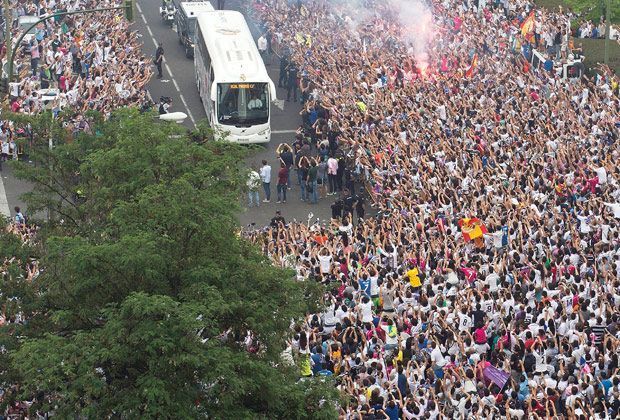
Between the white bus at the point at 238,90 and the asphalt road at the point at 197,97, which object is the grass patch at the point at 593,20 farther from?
the white bus at the point at 238,90

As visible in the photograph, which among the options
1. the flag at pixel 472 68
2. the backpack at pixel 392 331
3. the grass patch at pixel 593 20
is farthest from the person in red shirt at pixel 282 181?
the backpack at pixel 392 331

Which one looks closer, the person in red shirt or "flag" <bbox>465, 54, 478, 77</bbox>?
the person in red shirt

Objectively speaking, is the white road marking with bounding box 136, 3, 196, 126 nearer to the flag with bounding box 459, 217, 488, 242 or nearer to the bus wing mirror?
the bus wing mirror

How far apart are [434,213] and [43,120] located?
9109mm

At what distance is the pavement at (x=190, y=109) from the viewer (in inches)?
1388

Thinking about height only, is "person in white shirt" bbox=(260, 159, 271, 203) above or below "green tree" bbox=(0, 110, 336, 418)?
below

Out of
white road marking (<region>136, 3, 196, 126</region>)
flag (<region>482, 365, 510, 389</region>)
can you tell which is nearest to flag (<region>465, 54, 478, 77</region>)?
white road marking (<region>136, 3, 196, 126</region>)

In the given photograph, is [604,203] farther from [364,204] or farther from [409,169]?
[364,204]

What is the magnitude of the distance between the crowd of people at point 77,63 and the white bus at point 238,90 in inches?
84.0

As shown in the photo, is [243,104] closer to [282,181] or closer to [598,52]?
[282,181]

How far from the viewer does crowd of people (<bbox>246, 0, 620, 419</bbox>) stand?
22.2m

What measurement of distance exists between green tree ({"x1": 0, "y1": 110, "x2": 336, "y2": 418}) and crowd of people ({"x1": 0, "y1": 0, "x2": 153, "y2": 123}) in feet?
53.2

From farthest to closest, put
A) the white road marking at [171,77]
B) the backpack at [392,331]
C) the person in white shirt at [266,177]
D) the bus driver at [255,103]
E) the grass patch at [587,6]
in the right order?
the grass patch at [587,6], the white road marking at [171,77], the bus driver at [255,103], the person in white shirt at [266,177], the backpack at [392,331]

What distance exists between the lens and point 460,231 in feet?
95.2
